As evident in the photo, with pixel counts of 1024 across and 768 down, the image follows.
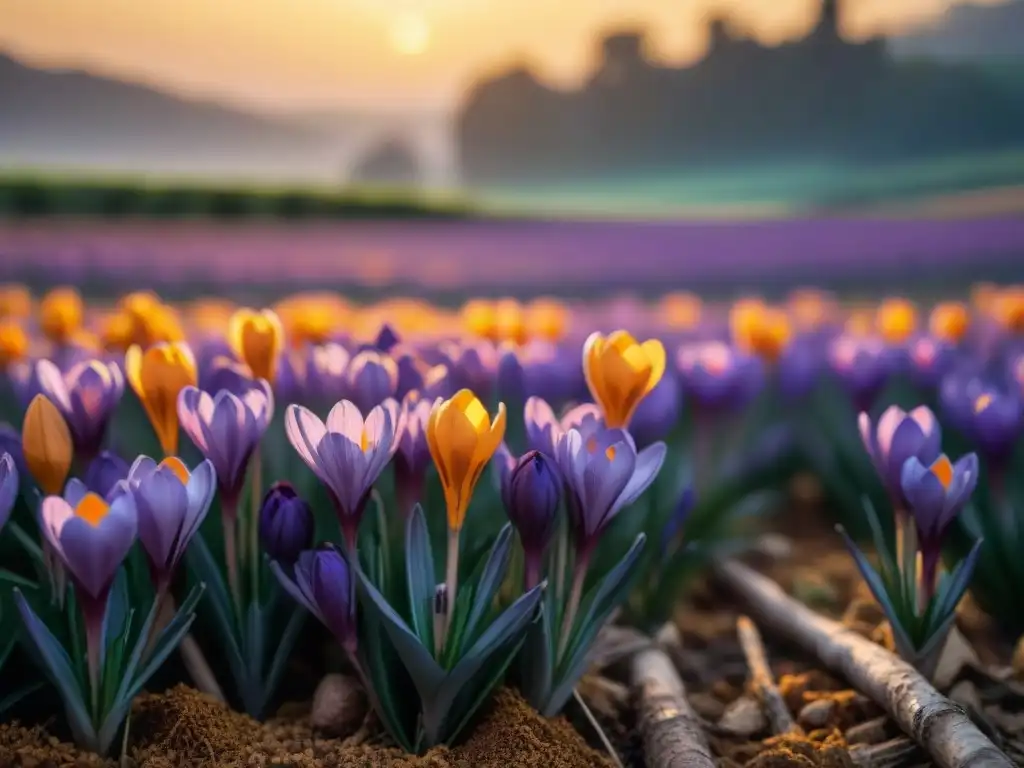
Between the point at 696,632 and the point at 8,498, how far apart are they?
44.2 inches

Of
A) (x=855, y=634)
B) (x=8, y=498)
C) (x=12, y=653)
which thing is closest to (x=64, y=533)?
(x=8, y=498)

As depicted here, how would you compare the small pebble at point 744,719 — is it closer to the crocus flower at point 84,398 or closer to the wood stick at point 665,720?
the wood stick at point 665,720

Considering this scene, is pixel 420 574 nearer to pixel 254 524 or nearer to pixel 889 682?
pixel 254 524

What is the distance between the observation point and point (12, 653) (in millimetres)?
1200

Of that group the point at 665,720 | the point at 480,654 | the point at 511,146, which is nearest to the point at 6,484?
the point at 480,654

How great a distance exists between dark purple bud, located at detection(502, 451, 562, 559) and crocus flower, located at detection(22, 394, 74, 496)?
1.86 feet

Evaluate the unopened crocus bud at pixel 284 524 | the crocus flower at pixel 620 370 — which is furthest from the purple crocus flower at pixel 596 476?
the unopened crocus bud at pixel 284 524

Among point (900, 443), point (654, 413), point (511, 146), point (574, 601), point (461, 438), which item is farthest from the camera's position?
point (511, 146)

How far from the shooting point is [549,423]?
1231mm

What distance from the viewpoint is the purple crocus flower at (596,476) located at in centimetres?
113

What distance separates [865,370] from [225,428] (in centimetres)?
130

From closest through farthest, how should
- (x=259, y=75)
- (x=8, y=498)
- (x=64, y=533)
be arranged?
(x=64, y=533)
(x=8, y=498)
(x=259, y=75)

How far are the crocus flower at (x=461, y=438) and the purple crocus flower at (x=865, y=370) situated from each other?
1.10 metres

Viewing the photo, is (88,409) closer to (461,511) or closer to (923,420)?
(461,511)
